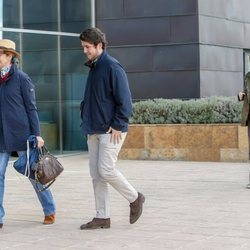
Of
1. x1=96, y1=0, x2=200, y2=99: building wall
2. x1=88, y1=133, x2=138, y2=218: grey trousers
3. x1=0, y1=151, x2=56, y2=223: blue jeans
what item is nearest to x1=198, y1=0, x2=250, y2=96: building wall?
x1=96, y1=0, x2=200, y2=99: building wall

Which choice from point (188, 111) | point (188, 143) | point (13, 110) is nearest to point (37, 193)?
point (13, 110)

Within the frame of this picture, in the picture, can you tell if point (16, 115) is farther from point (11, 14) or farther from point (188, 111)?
point (11, 14)

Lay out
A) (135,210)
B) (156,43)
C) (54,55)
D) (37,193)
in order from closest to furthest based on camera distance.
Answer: (135,210), (37,193), (54,55), (156,43)

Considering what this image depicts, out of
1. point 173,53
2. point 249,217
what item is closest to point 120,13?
point 173,53

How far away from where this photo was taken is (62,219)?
27.5ft

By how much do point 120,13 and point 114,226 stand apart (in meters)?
9.93

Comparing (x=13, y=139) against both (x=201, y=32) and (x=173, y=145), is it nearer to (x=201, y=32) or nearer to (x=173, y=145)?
(x=173, y=145)

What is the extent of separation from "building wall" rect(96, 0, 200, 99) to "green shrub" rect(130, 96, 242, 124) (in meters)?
1.30

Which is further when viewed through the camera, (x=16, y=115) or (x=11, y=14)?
(x=11, y=14)

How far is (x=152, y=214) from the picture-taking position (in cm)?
859

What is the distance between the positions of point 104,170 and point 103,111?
1.85 ft

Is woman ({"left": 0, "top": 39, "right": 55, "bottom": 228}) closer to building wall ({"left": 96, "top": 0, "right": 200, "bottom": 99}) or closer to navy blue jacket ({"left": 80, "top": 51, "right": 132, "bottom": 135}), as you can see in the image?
navy blue jacket ({"left": 80, "top": 51, "right": 132, "bottom": 135})

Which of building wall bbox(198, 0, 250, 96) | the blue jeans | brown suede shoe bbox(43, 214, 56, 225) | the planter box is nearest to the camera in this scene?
the blue jeans

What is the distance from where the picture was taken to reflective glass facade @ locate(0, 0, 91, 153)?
624 inches
